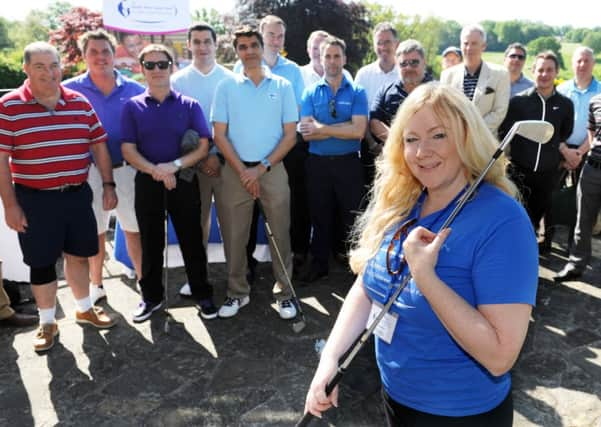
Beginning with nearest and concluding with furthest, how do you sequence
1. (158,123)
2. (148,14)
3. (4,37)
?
1. (158,123)
2. (148,14)
3. (4,37)

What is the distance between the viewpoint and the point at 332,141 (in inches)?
183

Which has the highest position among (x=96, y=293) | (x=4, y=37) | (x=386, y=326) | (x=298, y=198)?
(x=386, y=326)

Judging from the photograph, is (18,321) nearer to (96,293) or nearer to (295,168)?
(96,293)

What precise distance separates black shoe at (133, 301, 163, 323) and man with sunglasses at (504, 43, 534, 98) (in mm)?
5138

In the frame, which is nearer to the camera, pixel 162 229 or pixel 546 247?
pixel 162 229

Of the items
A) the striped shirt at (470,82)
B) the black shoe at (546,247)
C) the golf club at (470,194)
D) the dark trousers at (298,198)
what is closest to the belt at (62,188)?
the dark trousers at (298,198)

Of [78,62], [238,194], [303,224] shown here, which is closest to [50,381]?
[238,194]

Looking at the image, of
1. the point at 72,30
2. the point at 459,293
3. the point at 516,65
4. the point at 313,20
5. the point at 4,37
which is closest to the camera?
the point at 459,293

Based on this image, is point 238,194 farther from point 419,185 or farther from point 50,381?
point 419,185

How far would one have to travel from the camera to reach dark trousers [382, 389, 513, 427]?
152 cm

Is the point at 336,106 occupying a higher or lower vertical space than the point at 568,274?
higher

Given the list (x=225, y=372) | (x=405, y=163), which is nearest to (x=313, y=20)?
(x=225, y=372)

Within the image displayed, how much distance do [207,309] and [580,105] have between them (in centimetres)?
515

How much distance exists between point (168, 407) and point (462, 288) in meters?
2.38
